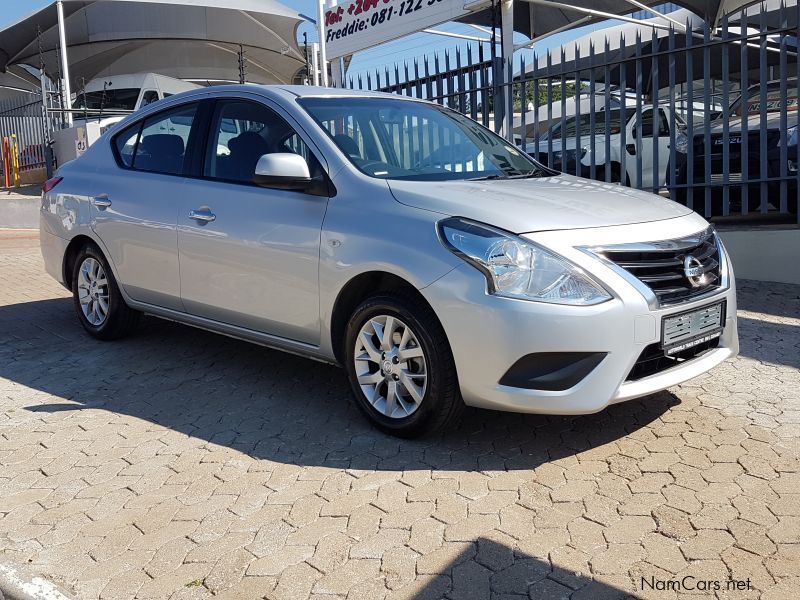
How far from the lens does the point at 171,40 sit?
1238 inches

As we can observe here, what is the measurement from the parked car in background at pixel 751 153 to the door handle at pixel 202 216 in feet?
16.2

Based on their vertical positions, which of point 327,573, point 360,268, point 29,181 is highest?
point 29,181

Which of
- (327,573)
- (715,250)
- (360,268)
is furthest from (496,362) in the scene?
(715,250)

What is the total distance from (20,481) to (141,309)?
2.02 metres

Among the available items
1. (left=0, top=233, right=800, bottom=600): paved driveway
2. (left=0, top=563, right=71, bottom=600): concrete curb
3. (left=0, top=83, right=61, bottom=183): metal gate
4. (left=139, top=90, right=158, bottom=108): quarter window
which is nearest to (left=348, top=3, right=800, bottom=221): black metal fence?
(left=0, top=233, right=800, bottom=600): paved driveway

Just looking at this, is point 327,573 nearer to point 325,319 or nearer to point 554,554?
point 554,554

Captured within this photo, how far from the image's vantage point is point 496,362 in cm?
357

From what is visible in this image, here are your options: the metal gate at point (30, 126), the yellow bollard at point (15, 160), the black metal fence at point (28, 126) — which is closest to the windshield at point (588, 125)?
the metal gate at point (30, 126)

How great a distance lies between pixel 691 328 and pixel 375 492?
64.7 inches

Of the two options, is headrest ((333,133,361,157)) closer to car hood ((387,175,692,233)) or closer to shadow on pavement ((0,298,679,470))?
car hood ((387,175,692,233))

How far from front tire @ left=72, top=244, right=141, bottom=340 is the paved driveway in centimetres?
68

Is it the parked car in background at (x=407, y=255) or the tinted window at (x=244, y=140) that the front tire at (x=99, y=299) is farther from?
the tinted window at (x=244, y=140)

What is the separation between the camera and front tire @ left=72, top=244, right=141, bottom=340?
19.2 ft

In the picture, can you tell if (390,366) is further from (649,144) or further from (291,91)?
(649,144)
